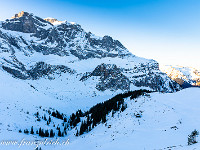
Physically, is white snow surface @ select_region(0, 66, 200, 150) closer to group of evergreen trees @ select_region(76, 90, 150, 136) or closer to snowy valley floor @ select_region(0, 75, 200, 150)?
snowy valley floor @ select_region(0, 75, 200, 150)

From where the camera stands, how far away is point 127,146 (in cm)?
1712

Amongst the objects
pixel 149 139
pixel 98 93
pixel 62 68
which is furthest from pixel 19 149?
pixel 62 68

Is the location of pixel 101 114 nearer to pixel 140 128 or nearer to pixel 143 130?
pixel 140 128

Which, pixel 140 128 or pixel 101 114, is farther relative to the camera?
pixel 101 114

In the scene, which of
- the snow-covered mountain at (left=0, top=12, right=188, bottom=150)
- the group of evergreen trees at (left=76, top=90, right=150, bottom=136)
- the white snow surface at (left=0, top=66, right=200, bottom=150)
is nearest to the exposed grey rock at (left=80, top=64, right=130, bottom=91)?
the snow-covered mountain at (left=0, top=12, right=188, bottom=150)

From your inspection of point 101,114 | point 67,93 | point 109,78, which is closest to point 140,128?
point 101,114

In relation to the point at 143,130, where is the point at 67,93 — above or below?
below

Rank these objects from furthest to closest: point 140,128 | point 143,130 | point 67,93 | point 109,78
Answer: point 109,78, point 67,93, point 140,128, point 143,130

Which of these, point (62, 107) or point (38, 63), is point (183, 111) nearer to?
point (62, 107)

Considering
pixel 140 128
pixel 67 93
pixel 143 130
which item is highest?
pixel 143 130

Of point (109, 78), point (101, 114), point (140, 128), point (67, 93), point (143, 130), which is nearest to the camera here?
point (143, 130)

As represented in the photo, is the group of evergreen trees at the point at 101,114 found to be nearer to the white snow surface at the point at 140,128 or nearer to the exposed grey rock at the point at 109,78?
the white snow surface at the point at 140,128

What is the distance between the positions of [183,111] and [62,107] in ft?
240

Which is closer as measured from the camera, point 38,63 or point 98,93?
point 98,93
